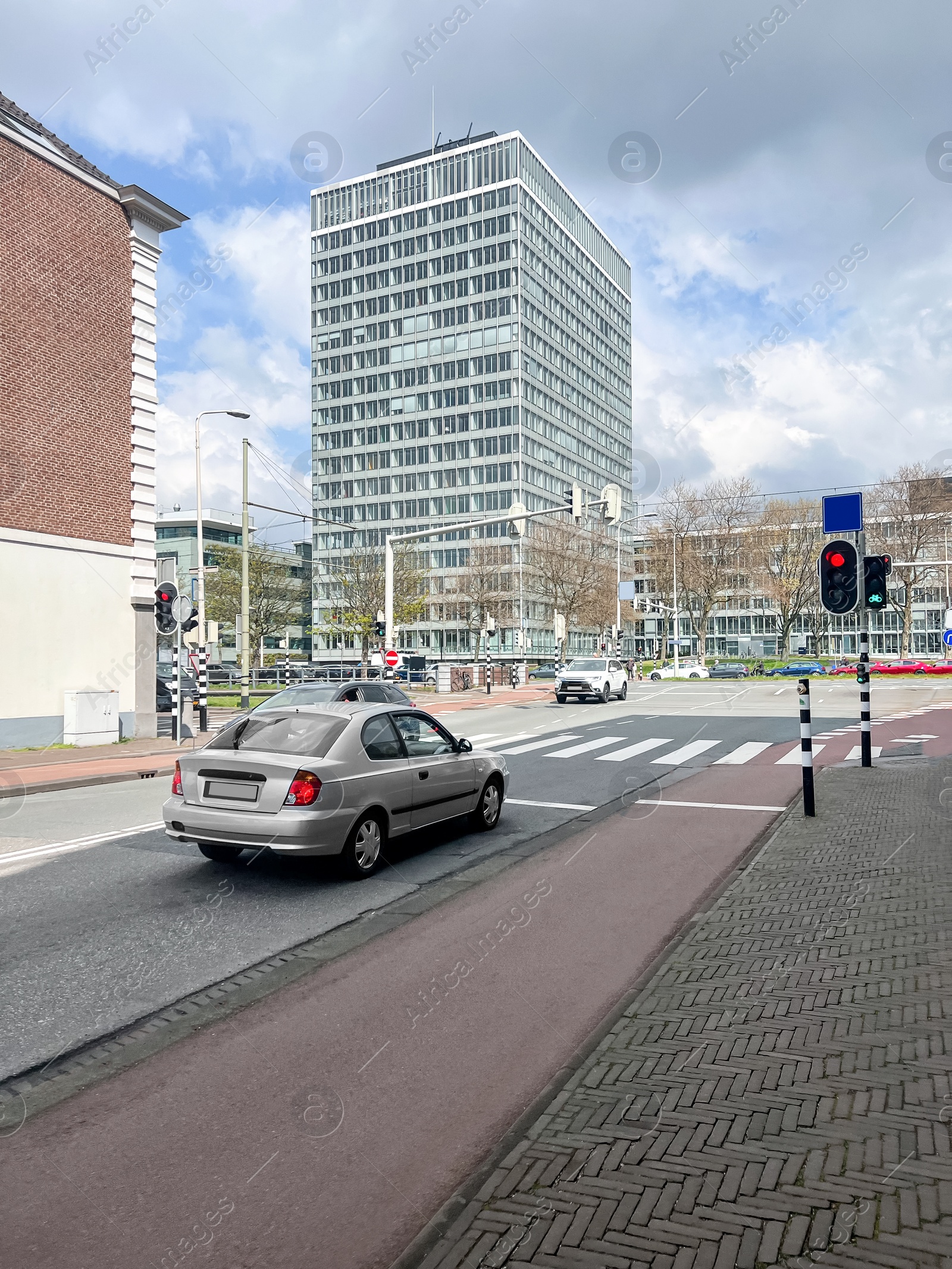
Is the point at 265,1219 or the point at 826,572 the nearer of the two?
the point at 265,1219

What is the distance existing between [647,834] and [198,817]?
451cm

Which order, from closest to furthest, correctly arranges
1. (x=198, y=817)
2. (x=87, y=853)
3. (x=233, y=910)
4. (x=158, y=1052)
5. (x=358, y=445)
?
(x=158, y=1052), (x=233, y=910), (x=198, y=817), (x=87, y=853), (x=358, y=445)

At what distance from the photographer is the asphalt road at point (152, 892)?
491 centimetres

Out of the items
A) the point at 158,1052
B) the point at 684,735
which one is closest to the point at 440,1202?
the point at 158,1052

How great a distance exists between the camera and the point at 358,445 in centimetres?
10262

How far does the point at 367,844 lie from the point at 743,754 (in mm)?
10818

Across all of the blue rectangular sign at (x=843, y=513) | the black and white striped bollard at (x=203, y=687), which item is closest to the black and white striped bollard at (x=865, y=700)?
the blue rectangular sign at (x=843, y=513)

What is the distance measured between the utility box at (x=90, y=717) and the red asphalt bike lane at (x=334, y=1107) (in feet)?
46.6

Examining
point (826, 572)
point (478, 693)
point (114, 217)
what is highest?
point (114, 217)

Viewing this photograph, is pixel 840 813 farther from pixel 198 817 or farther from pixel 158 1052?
pixel 158 1052

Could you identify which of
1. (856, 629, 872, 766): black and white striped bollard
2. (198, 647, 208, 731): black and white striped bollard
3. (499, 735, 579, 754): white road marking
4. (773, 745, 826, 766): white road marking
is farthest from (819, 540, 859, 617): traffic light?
(198, 647, 208, 731): black and white striped bollard

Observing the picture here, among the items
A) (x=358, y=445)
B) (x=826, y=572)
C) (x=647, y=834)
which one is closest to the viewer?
(x=647, y=834)

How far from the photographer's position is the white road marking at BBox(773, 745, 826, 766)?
15030 millimetres

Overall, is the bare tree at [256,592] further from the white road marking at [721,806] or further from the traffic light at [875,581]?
the white road marking at [721,806]
